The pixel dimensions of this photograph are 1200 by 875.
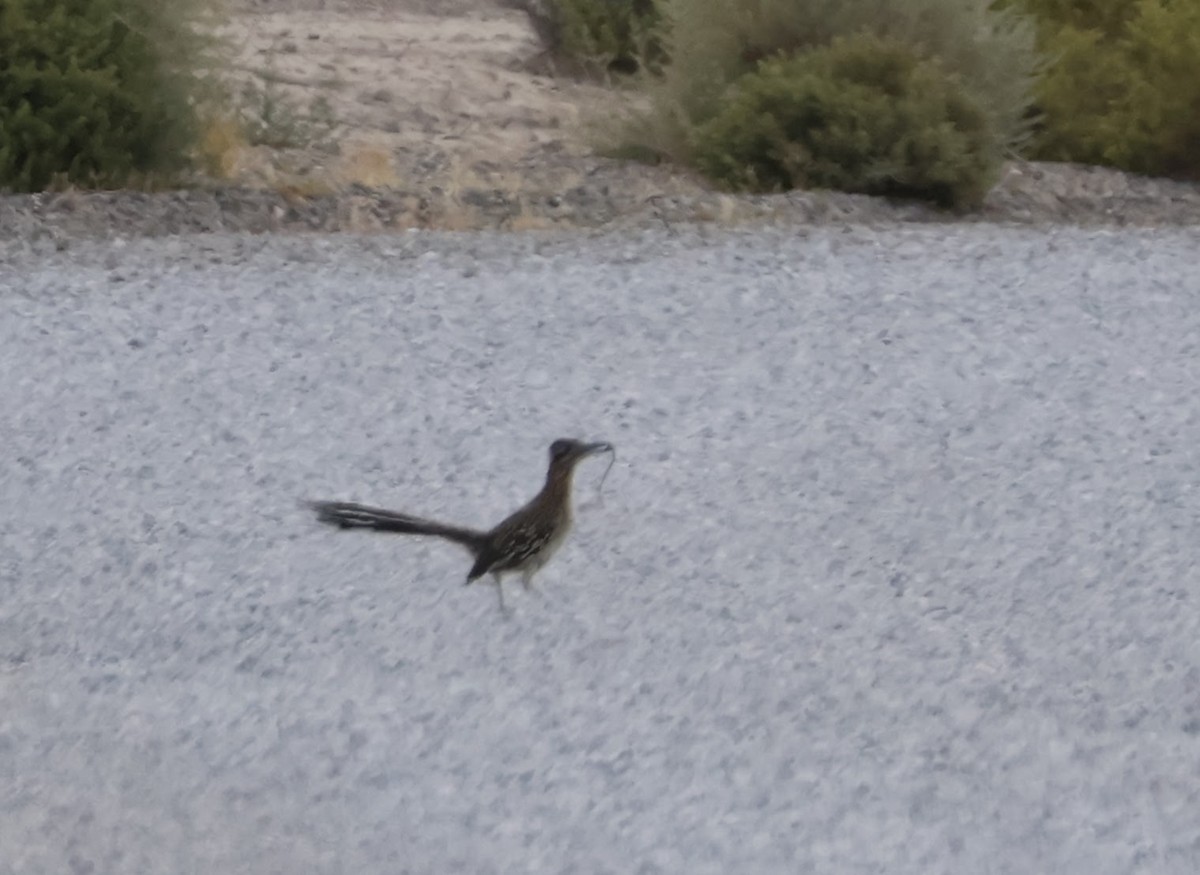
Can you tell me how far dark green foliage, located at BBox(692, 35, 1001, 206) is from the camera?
10453 mm

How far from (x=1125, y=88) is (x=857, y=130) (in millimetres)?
2633

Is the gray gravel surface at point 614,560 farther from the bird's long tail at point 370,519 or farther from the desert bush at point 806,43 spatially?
the desert bush at point 806,43

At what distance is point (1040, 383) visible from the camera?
7.29 metres

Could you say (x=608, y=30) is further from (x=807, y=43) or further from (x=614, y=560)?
(x=614, y=560)

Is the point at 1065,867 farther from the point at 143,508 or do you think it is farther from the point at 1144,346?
the point at 1144,346

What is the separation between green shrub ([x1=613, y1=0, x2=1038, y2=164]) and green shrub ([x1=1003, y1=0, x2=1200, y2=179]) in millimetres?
573

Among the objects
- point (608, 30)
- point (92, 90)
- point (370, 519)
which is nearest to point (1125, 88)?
point (608, 30)

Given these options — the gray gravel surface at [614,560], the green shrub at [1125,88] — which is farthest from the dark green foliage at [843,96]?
the gray gravel surface at [614,560]

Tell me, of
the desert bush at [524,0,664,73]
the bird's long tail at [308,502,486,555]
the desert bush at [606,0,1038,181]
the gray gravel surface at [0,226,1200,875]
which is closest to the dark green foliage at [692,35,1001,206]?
the desert bush at [606,0,1038,181]

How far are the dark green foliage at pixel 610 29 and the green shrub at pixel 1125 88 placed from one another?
14.2 feet

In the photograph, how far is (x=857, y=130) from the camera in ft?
34.2

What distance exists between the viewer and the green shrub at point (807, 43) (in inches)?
454

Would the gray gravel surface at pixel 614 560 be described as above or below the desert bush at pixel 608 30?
above

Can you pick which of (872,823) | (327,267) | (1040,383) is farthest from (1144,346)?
(872,823)
